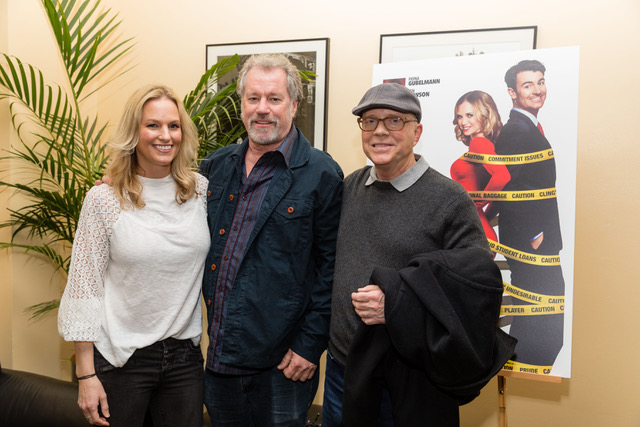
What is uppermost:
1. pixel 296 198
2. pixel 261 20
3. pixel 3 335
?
pixel 261 20

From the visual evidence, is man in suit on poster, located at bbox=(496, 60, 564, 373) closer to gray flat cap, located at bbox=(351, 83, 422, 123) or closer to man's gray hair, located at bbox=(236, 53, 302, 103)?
gray flat cap, located at bbox=(351, 83, 422, 123)

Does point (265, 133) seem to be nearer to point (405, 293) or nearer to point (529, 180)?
point (405, 293)

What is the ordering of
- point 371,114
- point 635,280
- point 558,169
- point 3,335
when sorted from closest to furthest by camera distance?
point 371,114 → point 558,169 → point 635,280 → point 3,335

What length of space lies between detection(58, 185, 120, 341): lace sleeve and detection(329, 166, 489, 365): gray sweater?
78 cm

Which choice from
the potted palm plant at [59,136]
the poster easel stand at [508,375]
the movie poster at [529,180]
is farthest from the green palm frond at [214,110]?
the poster easel stand at [508,375]

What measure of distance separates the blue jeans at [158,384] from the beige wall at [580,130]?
5.40 feet

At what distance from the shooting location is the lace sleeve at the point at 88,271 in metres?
1.66

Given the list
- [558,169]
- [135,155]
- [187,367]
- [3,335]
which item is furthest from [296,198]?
[3,335]

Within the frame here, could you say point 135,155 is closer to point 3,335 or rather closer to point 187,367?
point 187,367

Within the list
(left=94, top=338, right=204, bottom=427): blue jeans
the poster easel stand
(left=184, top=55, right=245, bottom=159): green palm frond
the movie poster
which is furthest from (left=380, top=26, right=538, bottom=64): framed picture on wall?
(left=94, top=338, right=204, bottom=427): blue jeans

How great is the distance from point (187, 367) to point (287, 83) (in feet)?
3.52

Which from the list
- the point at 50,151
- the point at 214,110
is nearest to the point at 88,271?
the point at 50,151

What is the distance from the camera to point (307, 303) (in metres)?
1.85

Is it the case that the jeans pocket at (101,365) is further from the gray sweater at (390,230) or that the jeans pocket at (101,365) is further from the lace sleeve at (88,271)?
the gray sweater at (390,230)
